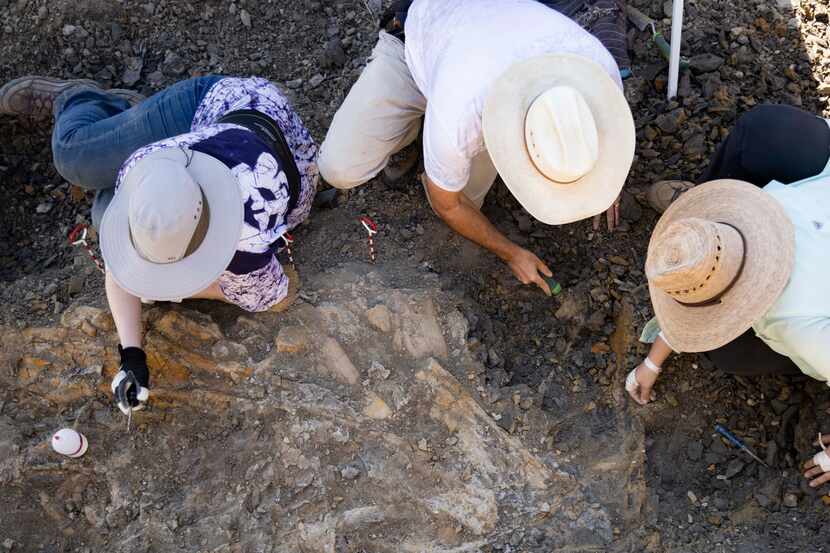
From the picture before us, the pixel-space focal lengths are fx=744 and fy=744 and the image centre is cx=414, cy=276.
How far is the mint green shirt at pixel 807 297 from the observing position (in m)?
2.11

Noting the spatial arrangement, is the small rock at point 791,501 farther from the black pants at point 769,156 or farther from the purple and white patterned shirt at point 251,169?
the purple and white patterned shirt at point 251,169

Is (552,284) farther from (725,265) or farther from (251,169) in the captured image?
(251,169)

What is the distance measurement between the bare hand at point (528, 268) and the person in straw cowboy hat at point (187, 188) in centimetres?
90

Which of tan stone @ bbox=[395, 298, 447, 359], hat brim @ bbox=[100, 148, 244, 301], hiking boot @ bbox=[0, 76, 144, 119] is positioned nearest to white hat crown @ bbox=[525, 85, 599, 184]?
tan stone @ bbox=[395, 298, 447, 359]

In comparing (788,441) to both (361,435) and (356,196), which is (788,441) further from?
(356,196)

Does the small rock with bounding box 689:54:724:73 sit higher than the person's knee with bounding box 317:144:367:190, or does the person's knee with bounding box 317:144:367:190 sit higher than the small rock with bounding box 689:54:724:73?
the small rock with bounding box 689:54:724:73

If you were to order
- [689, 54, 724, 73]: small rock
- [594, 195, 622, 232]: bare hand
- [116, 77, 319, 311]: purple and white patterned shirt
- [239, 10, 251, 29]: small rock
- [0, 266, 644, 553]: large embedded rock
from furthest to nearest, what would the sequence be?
[239, 10, 251, 29]: small rock → [689, 54, 724, 73]: small rock → [594, 195, 622, 232]: bare hand → [0, 266, 644, 553]: large embedded rock → [116, 77, 319, 311]: purple and white patterned shirt

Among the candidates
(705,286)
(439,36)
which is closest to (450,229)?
(439,36)

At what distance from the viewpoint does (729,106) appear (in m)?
3.27

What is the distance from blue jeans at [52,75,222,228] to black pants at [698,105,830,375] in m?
2.05

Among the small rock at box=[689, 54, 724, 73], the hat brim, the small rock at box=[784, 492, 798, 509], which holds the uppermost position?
the hat brim

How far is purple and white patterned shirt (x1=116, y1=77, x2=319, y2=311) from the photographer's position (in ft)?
8.02

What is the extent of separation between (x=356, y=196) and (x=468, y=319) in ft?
2.75

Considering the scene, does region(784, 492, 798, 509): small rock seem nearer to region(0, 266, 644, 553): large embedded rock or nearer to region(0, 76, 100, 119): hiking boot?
region(0, 266, 644, 553): large embedded rock
